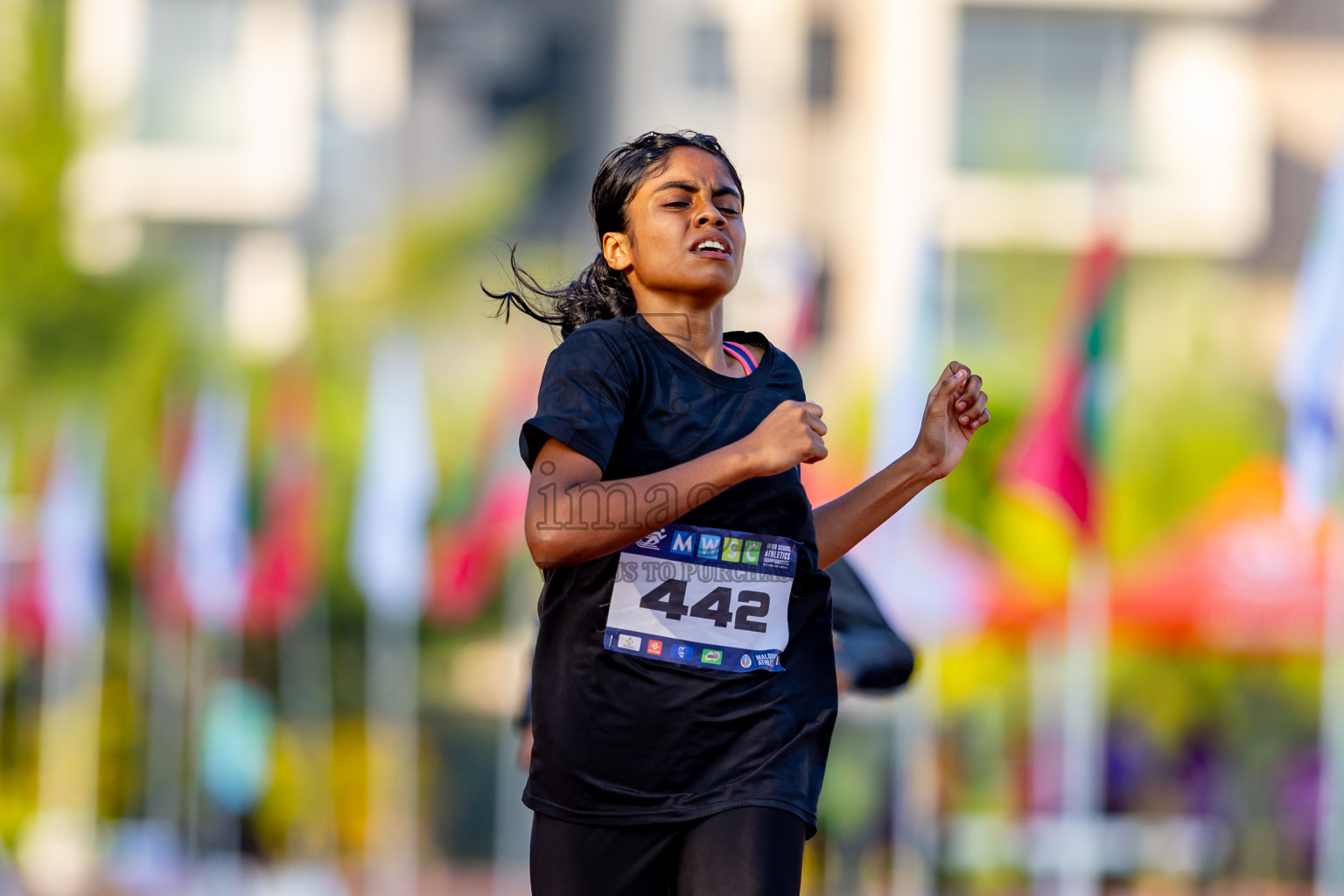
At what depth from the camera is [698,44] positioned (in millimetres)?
27391

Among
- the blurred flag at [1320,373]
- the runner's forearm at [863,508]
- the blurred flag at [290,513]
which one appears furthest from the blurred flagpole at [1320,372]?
the blurred flag at [290,513]

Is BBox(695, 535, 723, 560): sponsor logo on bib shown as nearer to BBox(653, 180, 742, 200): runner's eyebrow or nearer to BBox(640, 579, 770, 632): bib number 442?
BBox(640, 579, 770, 632): bib number 442

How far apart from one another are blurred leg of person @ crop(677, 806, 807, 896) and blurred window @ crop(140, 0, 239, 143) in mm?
26721

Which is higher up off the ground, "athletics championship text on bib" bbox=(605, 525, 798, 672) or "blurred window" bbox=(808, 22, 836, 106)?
"blurred window" bbox=(808, 22, 836, 106)

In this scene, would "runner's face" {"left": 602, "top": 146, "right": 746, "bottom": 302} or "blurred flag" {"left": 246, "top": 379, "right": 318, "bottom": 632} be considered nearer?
"runner's face" {"left": 602, "top": 146, "right": 746, "bottom": 302}

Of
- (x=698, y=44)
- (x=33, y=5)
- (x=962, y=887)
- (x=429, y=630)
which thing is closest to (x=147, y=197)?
(x=33, y=5)

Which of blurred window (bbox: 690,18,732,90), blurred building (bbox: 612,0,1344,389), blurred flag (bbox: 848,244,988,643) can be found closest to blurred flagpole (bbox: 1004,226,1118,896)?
blurred flag (bbox: 848,244,988,643)

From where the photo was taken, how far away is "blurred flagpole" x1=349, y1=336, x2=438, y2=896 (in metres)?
14.6

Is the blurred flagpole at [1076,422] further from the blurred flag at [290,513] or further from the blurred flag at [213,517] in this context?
the blurred flag at [213,517]

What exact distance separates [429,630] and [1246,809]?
8.85m

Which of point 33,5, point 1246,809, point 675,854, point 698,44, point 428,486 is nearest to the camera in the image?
point 675,854

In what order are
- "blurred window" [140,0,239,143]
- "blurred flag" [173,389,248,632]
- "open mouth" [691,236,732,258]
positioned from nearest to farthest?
"open mouth" [691,236,732,258]
"blurred flag" [173,389,248,632]
"blurred window" [140,0,239,143]

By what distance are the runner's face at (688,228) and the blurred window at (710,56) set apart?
24787 millimetres

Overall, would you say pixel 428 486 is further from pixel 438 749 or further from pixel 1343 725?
pixel 1343 725
